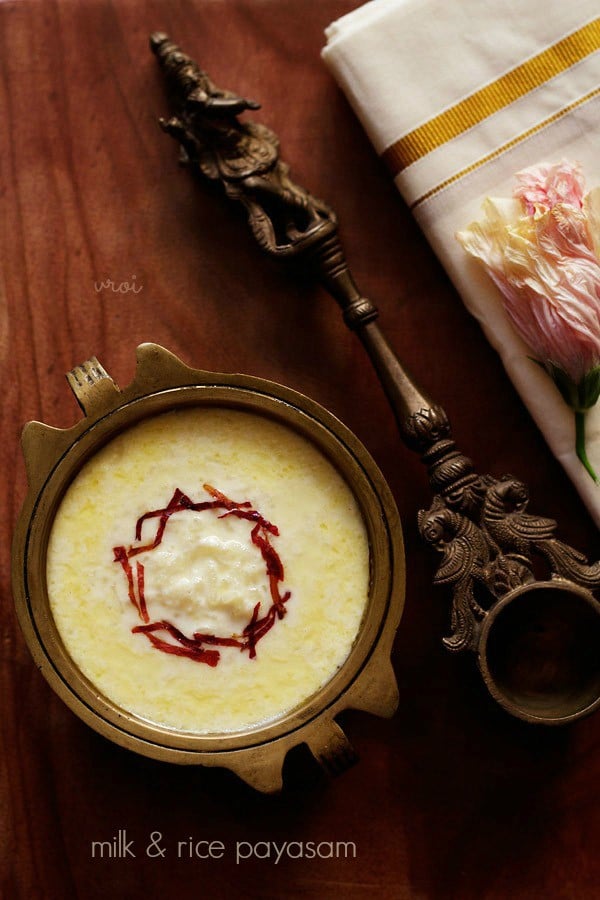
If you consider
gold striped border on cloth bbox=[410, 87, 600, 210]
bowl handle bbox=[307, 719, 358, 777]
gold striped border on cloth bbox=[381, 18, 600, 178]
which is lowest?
bowl handle bbox=[307, 719, 358, 777]

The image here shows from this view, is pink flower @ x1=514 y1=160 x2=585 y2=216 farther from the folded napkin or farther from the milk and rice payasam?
the milk and rice payasam

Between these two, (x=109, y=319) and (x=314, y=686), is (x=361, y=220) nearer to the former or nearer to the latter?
(x=109, y=319)

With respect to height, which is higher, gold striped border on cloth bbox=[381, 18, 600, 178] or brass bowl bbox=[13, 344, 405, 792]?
gold striped border on cloth bbox=[381, 18, 600, 178]

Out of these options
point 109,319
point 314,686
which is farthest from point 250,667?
point 109,319

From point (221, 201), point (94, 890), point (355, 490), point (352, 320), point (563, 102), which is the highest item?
point (221, 201)

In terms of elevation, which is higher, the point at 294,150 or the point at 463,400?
the point at 294,150

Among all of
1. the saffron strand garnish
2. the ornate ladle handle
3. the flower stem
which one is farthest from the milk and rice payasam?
the flower stem

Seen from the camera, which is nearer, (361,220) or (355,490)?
(355,490)

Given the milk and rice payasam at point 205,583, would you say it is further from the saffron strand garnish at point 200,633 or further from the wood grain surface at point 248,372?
the wood grain surface at point 248,372
